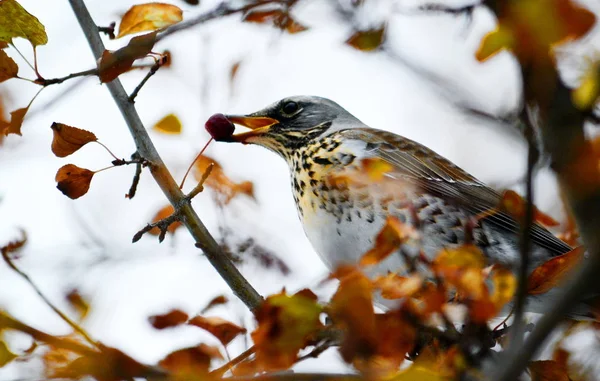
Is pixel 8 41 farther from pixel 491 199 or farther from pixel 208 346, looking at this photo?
pixel 491 199

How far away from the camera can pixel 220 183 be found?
4391 mm

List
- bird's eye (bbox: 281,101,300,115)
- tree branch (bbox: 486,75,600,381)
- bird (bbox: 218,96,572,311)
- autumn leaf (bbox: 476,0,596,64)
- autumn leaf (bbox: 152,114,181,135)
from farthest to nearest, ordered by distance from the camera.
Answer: bird's eye (bbox: 281,101,300,115), bird (bbox: 218,96,572,311), autumn leaf (bbox: 152,114,181,135), autumn leaf (bbox: 476,0,596,64), tree branch (bbox: 486,75,600,381)

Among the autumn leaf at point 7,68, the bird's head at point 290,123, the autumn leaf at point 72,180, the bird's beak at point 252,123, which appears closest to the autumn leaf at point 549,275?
the autumn leaf at point 72,180

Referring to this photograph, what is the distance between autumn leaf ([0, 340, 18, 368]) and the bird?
6.71 ft

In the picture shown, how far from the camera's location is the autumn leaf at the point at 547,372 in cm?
316

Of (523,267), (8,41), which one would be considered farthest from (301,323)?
(8,41)

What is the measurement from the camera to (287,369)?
2488mm

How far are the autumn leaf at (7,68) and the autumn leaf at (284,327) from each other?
1346 mm

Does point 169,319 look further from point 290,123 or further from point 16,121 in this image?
point 290,123

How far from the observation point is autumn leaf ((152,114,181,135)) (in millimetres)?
3891

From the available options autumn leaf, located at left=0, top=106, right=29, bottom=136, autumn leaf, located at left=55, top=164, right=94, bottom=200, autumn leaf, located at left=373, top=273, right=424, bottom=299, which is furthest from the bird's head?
autumn leaf, located at left=373, top=273, right=424, bottom=299

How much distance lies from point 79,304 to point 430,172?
3.09 metres

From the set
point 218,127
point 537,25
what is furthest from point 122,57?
point 537,25

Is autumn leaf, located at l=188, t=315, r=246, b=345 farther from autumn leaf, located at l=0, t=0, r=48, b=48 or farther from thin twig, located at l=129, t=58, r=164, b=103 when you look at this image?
autumn leaf, located at l=0, t=0, r=48, b=48
